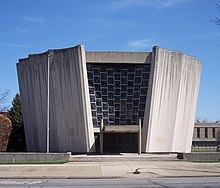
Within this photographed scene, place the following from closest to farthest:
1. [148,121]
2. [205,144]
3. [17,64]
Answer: [148,121]
[17,64]
[205,144]

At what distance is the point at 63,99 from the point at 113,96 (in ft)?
19.1

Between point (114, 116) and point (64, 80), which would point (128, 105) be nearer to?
point (114, 116)

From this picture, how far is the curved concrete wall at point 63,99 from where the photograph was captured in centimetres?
4156

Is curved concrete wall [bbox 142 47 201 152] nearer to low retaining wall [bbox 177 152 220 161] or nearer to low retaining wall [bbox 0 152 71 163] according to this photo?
low retaining wall [bbox 177 152 220 161]

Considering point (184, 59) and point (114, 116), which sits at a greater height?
point (184, 59)

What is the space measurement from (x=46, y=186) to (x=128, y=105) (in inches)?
1133

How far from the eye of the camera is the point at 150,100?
41.9 meters

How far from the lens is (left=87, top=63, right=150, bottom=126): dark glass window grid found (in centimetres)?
4334

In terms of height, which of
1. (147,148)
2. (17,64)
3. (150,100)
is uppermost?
(17,64)

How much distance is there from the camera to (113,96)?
43844mm

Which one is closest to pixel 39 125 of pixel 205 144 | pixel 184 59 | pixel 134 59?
pixel 134 59

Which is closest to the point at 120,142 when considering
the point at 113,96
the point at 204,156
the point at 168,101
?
the point at 113,96

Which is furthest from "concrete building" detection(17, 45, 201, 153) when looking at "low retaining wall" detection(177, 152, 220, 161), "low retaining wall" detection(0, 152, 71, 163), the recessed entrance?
"low retaining wall" detection(0, 152, 71, 163)

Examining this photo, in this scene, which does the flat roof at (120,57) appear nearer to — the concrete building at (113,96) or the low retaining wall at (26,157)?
the concrete building at (113,96)
